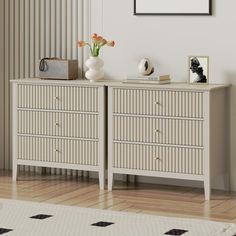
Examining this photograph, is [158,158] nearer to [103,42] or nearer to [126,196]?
[126,196]

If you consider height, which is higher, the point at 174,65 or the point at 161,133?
the point at 174,65

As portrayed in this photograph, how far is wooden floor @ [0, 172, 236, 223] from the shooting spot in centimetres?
543

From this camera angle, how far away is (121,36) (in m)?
6.39

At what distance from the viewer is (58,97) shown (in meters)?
6.24

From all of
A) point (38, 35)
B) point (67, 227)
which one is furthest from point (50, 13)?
point (67, 227)

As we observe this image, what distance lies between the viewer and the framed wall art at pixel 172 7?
19.8 feet

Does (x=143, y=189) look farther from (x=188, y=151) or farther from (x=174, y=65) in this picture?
(x=174, y=65)

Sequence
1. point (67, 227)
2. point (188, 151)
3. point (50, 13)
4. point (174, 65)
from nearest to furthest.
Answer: point (67, 227)
point (188, 151)
point (174, 65)
point (50, 13)

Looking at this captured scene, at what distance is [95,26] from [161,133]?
1.12m

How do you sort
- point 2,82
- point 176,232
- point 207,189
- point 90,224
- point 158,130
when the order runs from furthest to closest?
1. point 2,82
2. point 158,130
3. point 207,189
4. point 90,224
5. point 176,232

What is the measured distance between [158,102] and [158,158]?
40 cm

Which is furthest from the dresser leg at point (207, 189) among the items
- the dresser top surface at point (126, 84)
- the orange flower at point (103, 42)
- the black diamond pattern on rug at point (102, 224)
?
the orange flower at point (103, 42)

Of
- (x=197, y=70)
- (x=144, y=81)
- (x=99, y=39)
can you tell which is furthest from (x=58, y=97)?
(x=197, y=70)

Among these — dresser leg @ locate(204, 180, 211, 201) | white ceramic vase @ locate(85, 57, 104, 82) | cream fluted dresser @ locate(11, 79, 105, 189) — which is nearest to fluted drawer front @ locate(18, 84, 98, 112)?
cream fluted dresser @ locate(11, 79, 105, 189)
